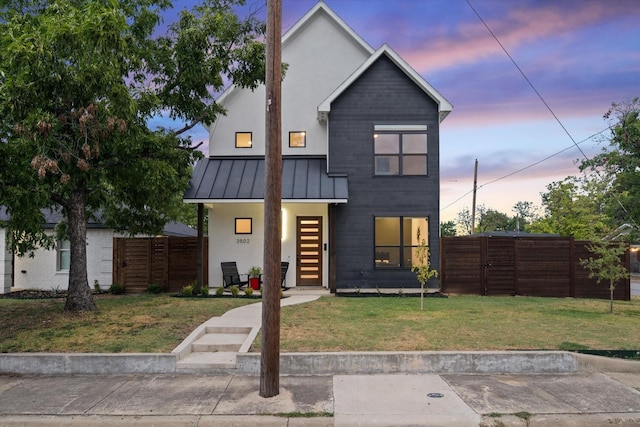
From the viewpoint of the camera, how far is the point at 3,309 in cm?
1209

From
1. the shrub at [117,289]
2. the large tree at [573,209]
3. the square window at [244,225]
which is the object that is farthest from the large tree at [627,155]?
the shrub at [117,289]

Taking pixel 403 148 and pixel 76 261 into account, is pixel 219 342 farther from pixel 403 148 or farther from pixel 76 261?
pixel 403 148

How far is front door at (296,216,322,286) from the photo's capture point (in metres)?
16.5

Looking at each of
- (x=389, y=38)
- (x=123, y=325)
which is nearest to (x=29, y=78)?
A: (x=123, y=325)

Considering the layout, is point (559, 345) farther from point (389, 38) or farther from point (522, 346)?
point (389, 38)

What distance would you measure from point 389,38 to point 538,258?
1013cm

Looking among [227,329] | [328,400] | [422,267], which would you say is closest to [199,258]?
[227,329]

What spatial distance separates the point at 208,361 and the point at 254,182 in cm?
867

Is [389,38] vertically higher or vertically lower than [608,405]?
higher

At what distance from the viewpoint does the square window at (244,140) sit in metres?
16.9

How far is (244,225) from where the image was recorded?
16.5m

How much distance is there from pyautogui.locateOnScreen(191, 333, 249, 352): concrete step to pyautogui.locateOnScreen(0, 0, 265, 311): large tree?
4235 millimetres

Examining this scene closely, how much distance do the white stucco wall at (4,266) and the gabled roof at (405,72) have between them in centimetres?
1301

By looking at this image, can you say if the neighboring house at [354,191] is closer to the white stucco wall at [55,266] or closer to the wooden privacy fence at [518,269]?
the wooden privacy fence at [518,269]
